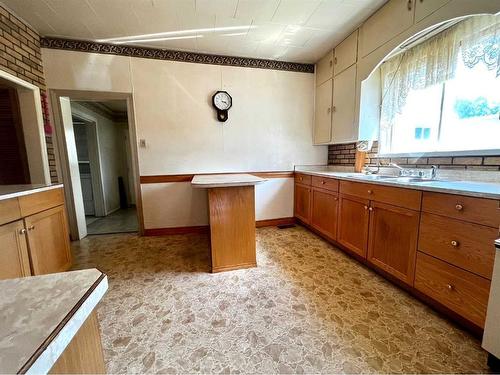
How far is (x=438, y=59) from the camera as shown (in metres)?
1.94

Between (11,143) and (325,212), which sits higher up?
(11,143)

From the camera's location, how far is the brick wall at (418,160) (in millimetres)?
1672

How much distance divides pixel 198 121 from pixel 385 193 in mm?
→ 2455

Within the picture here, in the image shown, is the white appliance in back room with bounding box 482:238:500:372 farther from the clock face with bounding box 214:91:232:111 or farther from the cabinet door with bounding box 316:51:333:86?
the clock face with bounding box 214:91:232:111

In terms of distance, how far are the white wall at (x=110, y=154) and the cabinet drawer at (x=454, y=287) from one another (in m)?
4.98

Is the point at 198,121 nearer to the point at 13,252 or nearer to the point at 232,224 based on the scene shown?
the point at 232,224

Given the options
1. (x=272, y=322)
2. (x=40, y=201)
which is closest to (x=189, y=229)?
(x=40, y=201)

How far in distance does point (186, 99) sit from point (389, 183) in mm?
2642

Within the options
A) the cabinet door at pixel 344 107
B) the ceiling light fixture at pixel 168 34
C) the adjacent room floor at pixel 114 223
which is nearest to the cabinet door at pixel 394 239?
the cabinet door at pixel 344 107

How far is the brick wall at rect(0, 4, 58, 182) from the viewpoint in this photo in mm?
2115

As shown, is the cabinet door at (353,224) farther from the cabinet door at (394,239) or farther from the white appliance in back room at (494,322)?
the white appliance in back room at (494,322)

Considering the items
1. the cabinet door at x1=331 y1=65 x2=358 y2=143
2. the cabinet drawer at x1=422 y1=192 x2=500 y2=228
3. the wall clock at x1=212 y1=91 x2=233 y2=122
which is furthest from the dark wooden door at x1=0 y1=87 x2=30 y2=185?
the cabinet drawer at x1=422 y1=192 x2=500 y2=228

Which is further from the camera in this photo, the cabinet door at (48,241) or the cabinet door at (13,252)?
the cabinet door at (48,241)

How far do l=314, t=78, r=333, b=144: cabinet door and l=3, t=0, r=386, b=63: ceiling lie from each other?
52 cm
